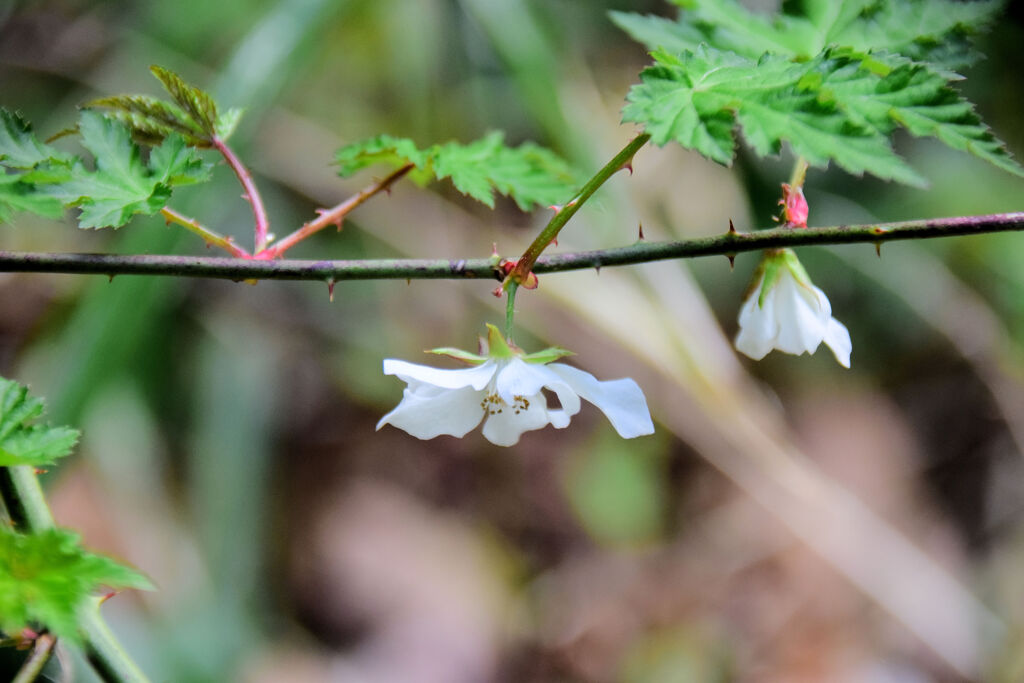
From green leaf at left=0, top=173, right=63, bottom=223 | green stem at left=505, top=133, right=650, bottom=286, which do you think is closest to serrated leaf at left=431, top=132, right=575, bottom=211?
green stem at left=505, top=133, right=650, bottom=286

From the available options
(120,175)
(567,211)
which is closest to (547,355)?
(567,211)

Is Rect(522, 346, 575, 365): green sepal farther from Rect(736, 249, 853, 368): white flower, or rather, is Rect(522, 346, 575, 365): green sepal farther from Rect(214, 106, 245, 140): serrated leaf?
Rect(214, 106, 245, 140): serrated leaf

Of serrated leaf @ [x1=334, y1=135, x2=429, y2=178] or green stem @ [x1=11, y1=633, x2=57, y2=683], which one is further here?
serrated leaf @ [x1=334, y1=135, x2=429, y2=178]

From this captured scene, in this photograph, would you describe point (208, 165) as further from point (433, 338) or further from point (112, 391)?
point (433, 338)

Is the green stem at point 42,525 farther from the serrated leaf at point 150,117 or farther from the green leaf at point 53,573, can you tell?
the serrated leaf at point 150,117

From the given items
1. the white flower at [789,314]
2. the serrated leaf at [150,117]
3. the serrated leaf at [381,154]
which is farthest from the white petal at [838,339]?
the serrated leaf at [150,117]

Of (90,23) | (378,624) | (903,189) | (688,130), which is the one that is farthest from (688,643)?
(90,23)
